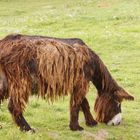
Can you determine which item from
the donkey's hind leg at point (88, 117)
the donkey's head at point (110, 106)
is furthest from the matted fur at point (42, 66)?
the donkey's head at point (110, 106)

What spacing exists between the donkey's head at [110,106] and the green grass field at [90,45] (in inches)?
7.1

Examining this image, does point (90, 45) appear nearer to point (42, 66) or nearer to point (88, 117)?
point (88, 117)

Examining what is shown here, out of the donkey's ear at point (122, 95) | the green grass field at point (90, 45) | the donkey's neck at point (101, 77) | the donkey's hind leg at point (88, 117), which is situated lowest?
the green grass field at point (90, 45)

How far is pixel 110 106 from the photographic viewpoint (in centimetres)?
1071

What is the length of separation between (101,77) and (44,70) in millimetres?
1482

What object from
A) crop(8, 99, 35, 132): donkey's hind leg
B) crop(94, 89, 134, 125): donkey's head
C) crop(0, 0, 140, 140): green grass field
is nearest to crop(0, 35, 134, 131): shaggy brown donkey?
crop(8, 99, 35, 132): donkey's hind leg

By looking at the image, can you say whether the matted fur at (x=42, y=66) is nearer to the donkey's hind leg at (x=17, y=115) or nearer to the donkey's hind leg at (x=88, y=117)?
the donkey's hind leg at (x=17, y=115)

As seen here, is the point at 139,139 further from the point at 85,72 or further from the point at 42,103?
the point at 42,103

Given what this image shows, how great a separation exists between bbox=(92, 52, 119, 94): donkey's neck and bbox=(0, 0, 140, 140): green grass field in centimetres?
80

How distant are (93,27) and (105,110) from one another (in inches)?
679

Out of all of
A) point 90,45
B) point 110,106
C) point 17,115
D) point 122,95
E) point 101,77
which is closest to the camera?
point 17,115

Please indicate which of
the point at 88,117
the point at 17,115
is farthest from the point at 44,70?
the point at 88,117

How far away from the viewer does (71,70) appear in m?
9.79

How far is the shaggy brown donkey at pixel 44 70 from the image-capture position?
9445 millimetres
